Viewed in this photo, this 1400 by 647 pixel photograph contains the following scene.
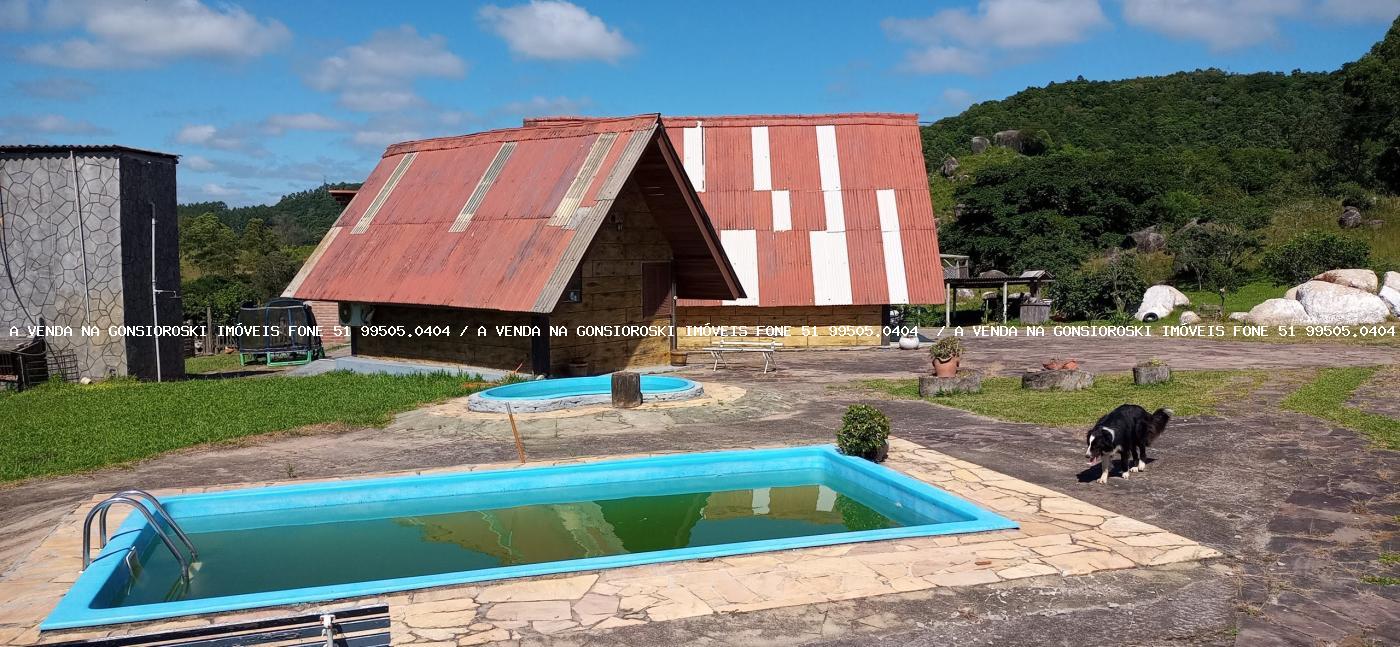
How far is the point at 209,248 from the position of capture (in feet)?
191

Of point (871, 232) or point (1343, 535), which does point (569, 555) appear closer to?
point (1343, 535)

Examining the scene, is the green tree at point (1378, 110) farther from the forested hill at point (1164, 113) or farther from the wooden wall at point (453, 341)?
the wooden wall at point (453, 341)

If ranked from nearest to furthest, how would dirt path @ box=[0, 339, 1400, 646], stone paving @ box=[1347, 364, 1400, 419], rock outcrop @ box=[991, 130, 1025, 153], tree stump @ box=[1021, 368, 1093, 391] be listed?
dirt path @ box=[0, 339, 1400, 646] → stone paving @ box=[1347, 364, 1400, 419] → tree stump @ box=[1021, 368, 1093, 391] → rock outcrop @ box=[991, 130, 1025, 153]

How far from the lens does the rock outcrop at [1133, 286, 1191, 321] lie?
3183cm

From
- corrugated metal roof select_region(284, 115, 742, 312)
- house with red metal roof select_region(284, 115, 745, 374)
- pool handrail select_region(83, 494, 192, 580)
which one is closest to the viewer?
pool handrail select_region(83, 494, 192, 580)

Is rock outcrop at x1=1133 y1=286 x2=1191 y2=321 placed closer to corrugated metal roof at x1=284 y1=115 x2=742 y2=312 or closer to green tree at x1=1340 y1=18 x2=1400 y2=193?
corrugated metal roof at x1=284 y1=115 x2=742 y2=312

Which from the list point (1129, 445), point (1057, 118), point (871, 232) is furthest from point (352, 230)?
point (1057, 118)

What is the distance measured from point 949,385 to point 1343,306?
58.1 ft

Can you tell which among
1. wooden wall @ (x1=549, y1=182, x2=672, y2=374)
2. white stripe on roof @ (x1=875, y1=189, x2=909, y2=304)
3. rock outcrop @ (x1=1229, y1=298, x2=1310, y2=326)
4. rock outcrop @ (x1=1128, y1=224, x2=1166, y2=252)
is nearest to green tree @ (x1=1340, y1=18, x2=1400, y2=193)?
rock outcrop @ (x1=1128, y1=224, x2=1166, y2=252)

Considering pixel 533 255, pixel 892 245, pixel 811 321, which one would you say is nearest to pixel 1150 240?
pixel 892 245

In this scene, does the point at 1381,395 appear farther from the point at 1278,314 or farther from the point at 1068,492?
the point at 1278,314

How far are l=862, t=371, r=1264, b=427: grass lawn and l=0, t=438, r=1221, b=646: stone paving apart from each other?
215 inches

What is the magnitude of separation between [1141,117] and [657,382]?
6554cm

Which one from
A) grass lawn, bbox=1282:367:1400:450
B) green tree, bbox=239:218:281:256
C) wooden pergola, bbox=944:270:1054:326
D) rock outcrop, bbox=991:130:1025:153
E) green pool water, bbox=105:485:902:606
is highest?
rock outcrop, bbox=991:130:1025:153
